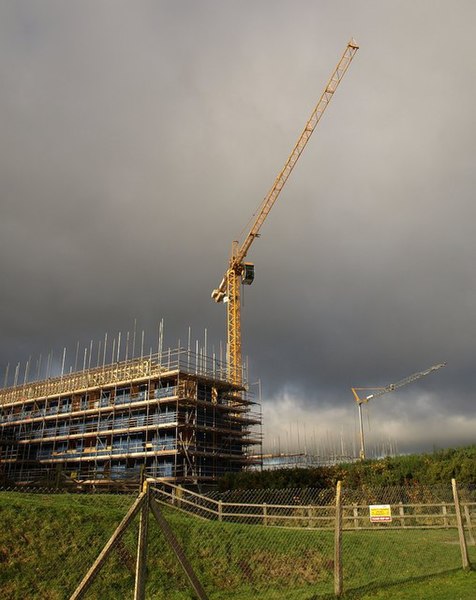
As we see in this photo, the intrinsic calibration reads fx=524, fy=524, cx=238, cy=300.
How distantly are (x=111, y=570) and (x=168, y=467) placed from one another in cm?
3239

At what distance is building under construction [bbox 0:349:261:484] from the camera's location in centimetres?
4447

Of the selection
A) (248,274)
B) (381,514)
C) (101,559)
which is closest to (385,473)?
(381,514)

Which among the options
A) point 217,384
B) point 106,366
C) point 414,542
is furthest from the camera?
point 106,366

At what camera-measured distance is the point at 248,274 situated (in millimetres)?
77062

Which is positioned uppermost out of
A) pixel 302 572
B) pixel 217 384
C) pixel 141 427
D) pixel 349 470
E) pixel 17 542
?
pixel 217 384

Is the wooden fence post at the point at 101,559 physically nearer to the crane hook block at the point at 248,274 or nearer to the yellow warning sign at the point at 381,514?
the yellow warning sign at the point at 381,514

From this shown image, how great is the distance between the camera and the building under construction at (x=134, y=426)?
146 ft

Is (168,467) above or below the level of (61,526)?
above

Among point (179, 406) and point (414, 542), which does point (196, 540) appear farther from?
point (179, 406)

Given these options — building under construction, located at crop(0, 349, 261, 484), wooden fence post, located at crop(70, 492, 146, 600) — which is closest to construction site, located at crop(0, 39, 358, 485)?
building under construction, located at crop(0, 349, 261, 484)

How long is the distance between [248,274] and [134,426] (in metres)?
35.2

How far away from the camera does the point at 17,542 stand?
12.7 m

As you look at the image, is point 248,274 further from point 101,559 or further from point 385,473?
point 101,559

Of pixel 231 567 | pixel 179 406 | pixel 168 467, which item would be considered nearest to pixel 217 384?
pixel 179 406
